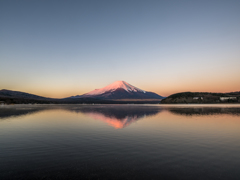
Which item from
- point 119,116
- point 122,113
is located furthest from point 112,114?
point 119,116

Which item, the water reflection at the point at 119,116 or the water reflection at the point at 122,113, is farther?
the water reflection at the point at 122,113

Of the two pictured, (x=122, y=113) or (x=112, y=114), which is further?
(x=122, y=113)

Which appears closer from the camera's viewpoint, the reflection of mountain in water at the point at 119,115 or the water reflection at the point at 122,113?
the reflection of mountain in water at the point at 119,115

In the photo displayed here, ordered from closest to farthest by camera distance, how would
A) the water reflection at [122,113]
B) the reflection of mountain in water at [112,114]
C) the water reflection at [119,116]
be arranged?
the water reflection at [119,116]
the reflection of mountain in water at [112,114]
the water reflection at [122,113]

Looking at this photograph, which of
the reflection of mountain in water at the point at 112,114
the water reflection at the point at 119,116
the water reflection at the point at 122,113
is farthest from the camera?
the water reflection at the point at 122,113

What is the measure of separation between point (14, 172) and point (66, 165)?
3.24 meters

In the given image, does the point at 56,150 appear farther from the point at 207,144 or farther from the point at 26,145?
the point at 207,144

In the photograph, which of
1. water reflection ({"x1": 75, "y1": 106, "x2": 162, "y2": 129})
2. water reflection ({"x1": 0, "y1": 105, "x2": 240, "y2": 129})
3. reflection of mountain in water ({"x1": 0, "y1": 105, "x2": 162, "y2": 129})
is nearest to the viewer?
water reflection ({"x1": 75, "y1": 106, "x2": 162, "y2": 129})

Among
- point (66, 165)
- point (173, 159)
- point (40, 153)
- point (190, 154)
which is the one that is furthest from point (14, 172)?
point (190, 154)

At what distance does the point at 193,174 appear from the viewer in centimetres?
1046

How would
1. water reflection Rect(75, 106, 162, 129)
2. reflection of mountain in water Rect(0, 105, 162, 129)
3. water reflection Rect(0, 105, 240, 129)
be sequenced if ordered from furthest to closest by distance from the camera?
water reflection Rect(0, 105, 240, 129) → reflection of mountain in water Rect(0, 105, 162, 129) → water reflection Rect(75, 106, 162, 129)

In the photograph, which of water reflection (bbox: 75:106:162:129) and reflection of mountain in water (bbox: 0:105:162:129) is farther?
reflection of mountain in water (bbox: 0:105:162:129)

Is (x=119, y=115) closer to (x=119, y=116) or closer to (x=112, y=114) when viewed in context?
(x=119, y=116)

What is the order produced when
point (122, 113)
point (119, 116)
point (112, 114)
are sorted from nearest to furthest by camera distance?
point (119, 116) < point (112, 114) < point (122, 113)
